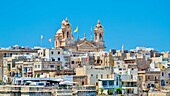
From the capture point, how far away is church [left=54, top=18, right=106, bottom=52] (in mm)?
118000

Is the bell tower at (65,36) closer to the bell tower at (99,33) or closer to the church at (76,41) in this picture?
the church at (76,41)

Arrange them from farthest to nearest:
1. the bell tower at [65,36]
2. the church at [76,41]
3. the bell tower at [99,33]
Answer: the bell tower at [99,33], the bell tower at [65,36], the church at [76,41]

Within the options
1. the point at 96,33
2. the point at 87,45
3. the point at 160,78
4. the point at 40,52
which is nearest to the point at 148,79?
the point at 160,78

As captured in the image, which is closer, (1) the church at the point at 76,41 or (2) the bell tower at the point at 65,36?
(1) the church at the point at 76,41

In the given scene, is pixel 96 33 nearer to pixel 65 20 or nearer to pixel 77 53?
pixel 65 20

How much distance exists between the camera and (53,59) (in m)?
94.8

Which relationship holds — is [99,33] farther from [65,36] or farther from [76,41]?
[76,41]

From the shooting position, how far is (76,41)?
12075cm

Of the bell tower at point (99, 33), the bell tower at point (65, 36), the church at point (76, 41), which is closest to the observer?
the church at point (76, 41)

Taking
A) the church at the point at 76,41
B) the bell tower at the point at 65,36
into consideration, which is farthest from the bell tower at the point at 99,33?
the bell tower at the point at 65,36

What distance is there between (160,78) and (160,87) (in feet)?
10.3

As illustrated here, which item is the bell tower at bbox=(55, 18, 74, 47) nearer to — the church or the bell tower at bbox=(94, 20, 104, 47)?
the church

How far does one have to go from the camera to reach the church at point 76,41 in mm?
118000

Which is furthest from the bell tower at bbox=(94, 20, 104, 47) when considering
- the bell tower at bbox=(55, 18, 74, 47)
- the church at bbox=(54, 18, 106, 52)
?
the bell tower at bbox=(55, 18, 74, 47)
